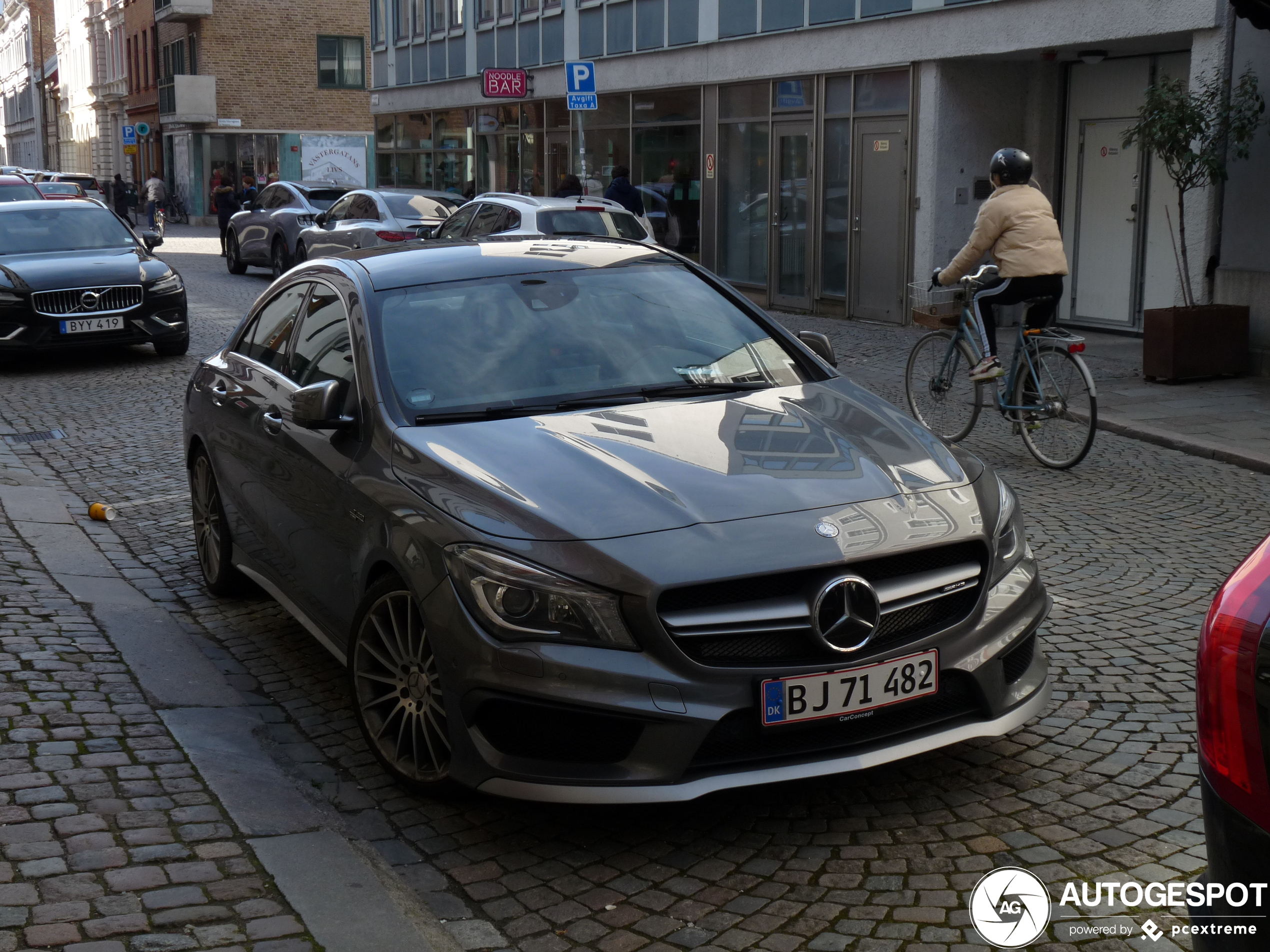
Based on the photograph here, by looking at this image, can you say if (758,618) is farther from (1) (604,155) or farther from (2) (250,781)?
(1) (604,155)

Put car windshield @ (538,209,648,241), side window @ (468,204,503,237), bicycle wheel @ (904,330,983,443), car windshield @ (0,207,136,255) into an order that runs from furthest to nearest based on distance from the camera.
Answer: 1. side window @ (468,204,503,237)
2. car windshield @ (538,209,648,241)
3. car windshield @ (0,207,136,255)
4. bicycle wheel @ (904,330,983,443)

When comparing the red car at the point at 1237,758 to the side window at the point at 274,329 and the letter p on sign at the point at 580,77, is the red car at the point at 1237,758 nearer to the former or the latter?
the side window at the point at 274,329

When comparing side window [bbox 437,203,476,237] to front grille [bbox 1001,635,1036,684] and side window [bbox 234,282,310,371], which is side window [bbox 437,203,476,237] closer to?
side window [bbox 234,282,310,371]

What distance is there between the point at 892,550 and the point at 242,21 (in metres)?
58.7

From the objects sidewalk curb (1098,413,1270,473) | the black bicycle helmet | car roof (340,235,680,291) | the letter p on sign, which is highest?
the letter p on sign

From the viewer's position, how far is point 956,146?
1786 cm

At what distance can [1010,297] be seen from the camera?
960cm

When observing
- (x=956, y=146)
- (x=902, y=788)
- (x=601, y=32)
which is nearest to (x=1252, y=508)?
(x=902, y=788)

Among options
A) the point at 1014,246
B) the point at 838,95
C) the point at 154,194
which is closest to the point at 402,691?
the point at 1014,246

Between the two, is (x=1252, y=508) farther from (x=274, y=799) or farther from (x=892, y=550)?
(x=274, y=799)

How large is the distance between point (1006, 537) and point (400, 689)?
1796mm

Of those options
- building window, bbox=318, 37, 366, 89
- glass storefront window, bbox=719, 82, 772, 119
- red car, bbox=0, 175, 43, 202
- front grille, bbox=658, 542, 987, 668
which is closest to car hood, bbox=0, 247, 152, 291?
glass storefront window, bbox=719, 82, 772, 119

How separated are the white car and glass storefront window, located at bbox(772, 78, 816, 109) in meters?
3.29

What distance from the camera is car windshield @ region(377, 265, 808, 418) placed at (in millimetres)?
4930
